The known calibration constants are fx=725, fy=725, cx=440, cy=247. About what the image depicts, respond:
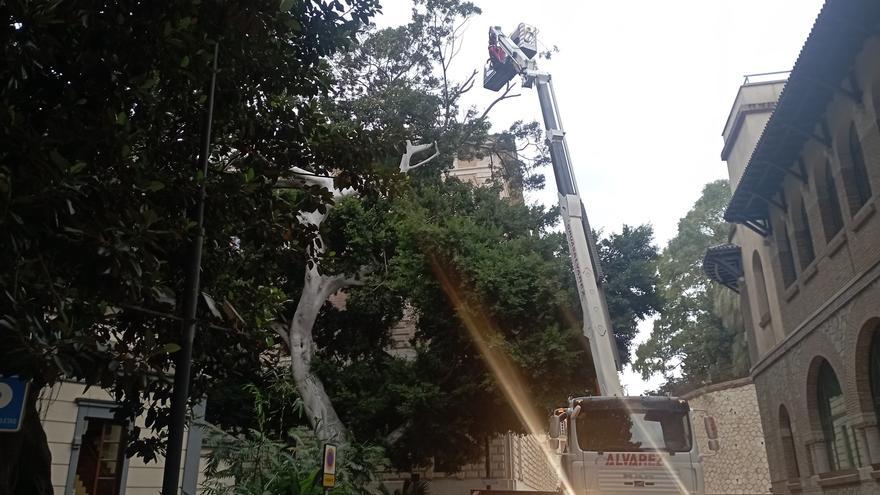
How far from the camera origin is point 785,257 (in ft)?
54.6

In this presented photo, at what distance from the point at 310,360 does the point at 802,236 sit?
490 inches

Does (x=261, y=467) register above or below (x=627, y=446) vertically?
below

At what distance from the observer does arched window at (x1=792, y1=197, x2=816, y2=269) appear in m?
15.3

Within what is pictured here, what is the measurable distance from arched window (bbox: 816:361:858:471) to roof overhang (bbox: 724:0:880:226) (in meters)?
4.05

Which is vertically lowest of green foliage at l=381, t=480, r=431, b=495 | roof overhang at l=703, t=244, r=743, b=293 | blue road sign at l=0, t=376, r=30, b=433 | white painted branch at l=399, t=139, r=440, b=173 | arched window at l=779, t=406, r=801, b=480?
green foliage at l=381, t=480, r=431, b=495

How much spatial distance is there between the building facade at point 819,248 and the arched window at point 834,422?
3cm

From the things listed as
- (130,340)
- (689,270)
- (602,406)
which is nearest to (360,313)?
(602,406)

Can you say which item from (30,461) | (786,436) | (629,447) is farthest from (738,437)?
(30,461)

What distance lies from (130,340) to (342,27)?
4300 millimetres

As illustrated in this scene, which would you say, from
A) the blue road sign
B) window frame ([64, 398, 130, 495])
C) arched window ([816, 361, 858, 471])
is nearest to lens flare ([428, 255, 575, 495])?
arched window ([816, 361, 858, 471])

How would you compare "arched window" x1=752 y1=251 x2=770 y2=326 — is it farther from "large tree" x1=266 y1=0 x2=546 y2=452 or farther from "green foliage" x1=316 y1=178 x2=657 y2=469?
"large tree" x1=266 y1=0 x2=546 y2=452

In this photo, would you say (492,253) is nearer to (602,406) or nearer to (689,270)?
(602,406)

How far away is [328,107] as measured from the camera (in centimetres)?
2264

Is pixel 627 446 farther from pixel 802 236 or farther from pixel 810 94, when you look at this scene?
pixel 802 236
